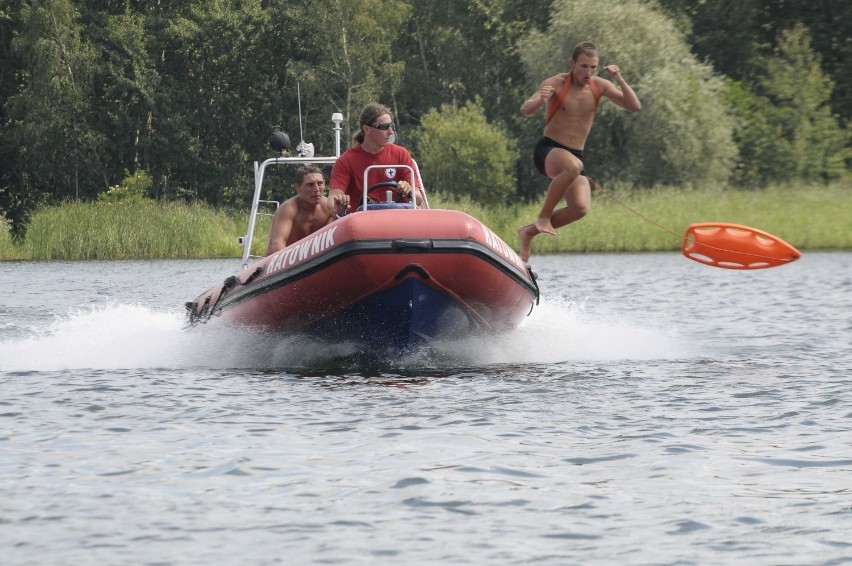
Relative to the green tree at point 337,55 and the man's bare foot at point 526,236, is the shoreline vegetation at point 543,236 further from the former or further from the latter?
the man's bare foot at point 526,236

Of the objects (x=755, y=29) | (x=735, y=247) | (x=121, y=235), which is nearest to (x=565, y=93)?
(x=735, y=247)

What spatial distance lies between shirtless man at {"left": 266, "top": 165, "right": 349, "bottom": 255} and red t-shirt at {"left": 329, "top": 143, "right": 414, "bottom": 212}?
25 cm

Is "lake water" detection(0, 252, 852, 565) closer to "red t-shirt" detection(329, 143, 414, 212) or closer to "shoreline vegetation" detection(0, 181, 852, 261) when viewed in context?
"red t-shirt" detection(329, 143, 414, 212)

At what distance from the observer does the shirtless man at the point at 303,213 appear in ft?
32.1

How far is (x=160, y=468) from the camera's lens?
588cm

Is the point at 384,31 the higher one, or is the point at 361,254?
the point at 384,31

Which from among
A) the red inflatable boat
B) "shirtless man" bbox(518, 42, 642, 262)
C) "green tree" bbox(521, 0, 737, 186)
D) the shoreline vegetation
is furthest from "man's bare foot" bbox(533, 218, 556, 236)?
"green tree" bbox(521, 0, 737, 186)

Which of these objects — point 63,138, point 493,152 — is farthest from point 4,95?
point 493,152

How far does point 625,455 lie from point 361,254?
2752mm

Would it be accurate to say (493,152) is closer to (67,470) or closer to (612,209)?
(612,209)

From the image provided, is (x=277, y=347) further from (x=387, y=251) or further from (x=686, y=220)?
(x=686, y=220)

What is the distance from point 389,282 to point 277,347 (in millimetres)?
1210

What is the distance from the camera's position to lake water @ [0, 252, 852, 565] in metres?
4.75

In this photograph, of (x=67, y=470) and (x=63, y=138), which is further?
(x=63, y=138)
